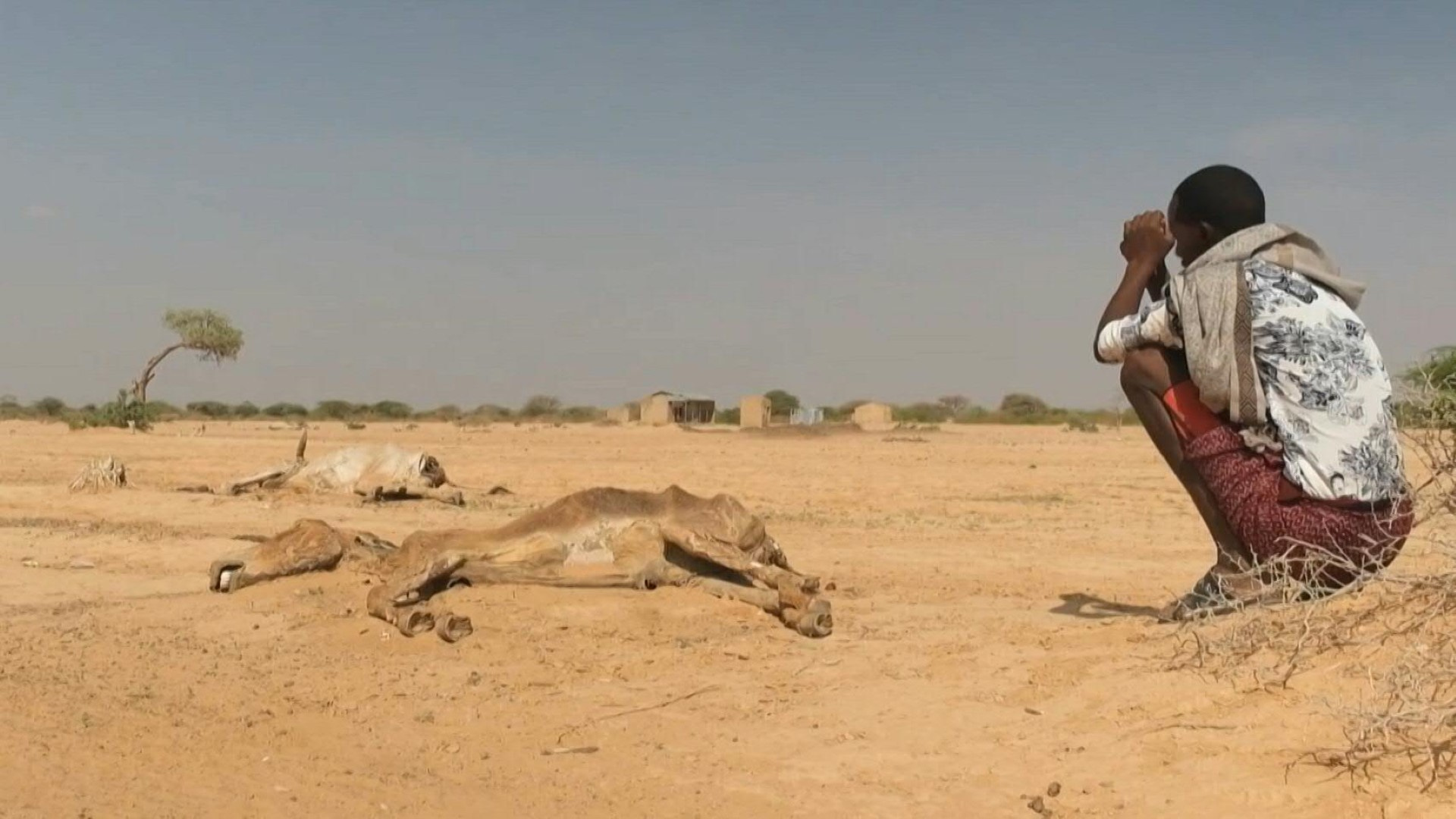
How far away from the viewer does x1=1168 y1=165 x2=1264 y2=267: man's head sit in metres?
5.15

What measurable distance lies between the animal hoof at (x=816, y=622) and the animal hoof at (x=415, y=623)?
74.2 inches

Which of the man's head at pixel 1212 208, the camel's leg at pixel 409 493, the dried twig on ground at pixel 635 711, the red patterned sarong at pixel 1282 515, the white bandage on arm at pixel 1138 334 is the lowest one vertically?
the dried twig on ground at pixel 635 711

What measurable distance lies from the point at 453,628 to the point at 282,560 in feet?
6.58

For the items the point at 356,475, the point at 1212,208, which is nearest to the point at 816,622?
the point at 1212,208

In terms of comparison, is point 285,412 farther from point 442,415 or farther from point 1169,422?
point 1169,422

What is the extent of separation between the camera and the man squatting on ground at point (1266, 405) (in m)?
4.59

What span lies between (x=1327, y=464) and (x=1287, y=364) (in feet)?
1.32

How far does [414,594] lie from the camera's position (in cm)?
668

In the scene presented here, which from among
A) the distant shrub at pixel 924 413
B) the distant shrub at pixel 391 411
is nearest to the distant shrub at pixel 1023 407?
the distant shrub at pixel 924 413

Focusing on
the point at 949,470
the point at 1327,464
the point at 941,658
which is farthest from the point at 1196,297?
the point at 949,470

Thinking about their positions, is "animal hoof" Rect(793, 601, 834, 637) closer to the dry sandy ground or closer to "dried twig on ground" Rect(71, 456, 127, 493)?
the dry sandy ground

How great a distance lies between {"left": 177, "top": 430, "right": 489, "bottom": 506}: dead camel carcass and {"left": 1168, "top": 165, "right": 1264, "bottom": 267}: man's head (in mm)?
10521

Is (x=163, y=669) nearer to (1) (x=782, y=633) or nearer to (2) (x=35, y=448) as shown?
(1) (x=782, y=633)

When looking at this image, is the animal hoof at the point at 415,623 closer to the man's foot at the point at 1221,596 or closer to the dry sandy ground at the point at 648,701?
the dry sandy ground at the point at 648,701
